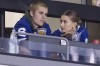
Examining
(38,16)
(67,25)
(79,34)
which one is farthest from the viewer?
(79,34)

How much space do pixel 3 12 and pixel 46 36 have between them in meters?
2.18

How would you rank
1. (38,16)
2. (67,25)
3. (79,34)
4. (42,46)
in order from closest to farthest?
(42,46) < (38,16) < (67,25) < (79,34)

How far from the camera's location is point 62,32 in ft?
22.6

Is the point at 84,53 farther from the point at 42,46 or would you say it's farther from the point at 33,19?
the point at 33,19

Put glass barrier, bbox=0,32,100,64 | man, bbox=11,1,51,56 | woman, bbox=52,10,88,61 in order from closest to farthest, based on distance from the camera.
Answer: glass barrier, bbox=0,32,100,64
man, bbox=11,1,51,56
woman, bbox=52,10,88,61

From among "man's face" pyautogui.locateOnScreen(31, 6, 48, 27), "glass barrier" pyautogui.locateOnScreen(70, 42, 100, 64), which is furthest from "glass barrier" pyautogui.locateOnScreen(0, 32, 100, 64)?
"man's face" pyautogui.locateOnScreen(31, 6, 48, 27)

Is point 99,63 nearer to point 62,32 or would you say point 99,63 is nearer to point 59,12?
point 62,32

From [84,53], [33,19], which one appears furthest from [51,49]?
[33,19]

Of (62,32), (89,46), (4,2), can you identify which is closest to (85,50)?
(89,46)

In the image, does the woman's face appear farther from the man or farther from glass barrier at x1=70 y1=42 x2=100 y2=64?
glass barrier at x1=70 y1=42 x2=100 y2=64

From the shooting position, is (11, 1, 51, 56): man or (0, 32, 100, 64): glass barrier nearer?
(0, 32, 100, 64): glass barrier

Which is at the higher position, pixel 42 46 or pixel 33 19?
pixel 33 19

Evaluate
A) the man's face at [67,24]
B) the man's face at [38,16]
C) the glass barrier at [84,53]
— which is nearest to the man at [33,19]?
the man's face at [38,16]

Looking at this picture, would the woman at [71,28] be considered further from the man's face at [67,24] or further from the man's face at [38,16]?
the man's face at [38,16]
